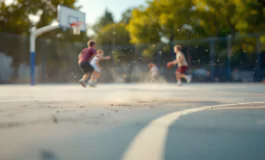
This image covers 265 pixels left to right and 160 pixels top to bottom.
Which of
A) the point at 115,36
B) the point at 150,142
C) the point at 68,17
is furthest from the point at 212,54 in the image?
the point at 115,36

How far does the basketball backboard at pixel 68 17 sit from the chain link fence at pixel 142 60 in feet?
18.2

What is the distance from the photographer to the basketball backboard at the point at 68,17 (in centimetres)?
2263

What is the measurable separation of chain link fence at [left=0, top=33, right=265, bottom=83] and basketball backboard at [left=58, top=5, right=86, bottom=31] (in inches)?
219

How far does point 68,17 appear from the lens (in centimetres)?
2327

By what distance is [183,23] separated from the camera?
34.4m

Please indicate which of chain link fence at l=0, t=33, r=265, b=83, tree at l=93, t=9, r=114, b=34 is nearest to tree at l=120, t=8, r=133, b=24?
tree at l=93, t=9, r=114, b=34

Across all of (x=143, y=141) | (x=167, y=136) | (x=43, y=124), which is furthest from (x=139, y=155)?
(x=43, y=124)

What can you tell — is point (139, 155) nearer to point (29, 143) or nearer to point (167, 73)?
point (29, 143)

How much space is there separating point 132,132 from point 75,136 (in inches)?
25.4

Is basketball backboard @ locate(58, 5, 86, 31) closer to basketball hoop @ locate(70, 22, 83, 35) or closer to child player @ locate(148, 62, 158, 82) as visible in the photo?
basketball hoop @ locate(70, 22, 83, 35)

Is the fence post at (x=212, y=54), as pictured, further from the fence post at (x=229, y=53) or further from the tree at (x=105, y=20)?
the tree at (x=105, y=20)

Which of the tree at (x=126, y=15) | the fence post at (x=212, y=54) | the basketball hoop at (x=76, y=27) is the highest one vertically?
the tree at (x=126, y=15)

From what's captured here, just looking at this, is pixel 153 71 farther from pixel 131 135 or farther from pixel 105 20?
pixel 105 20

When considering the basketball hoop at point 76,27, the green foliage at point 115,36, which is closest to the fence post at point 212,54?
the basketball hoop at point 76,27
